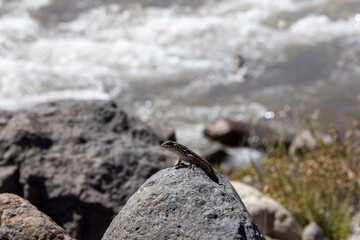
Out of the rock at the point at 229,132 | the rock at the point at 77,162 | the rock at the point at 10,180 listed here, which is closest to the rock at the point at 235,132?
the rock at the point at 229,132

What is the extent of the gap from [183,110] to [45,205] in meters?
6.53

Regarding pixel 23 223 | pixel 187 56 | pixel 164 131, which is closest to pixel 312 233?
pixel 164 131

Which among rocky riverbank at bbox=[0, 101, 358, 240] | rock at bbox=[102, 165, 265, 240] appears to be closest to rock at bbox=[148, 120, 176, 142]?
rocky riverbank at bbox=[0, 101, 358, 240]

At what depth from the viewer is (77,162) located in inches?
197

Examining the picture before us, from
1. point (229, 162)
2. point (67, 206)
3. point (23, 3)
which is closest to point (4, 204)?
point (67, 206)

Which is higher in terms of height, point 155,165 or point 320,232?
point 155,165

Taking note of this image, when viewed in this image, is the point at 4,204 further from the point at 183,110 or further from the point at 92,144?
the point at 183,110

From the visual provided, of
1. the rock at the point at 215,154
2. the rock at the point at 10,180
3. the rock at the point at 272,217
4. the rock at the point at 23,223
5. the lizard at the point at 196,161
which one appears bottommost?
the rock at the point at 215,154

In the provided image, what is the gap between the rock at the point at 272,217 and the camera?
5824 millimetres

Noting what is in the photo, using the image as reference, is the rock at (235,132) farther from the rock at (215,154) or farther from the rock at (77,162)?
the rock at (77,162)

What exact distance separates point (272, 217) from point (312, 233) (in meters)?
0.45

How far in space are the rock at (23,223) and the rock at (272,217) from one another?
108 inches

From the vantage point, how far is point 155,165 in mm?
5117

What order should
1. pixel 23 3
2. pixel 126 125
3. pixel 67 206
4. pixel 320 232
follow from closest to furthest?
1. pixel 67 206
2. pixel 126 125
3. pixel 320 232
4. pixel 23 3
